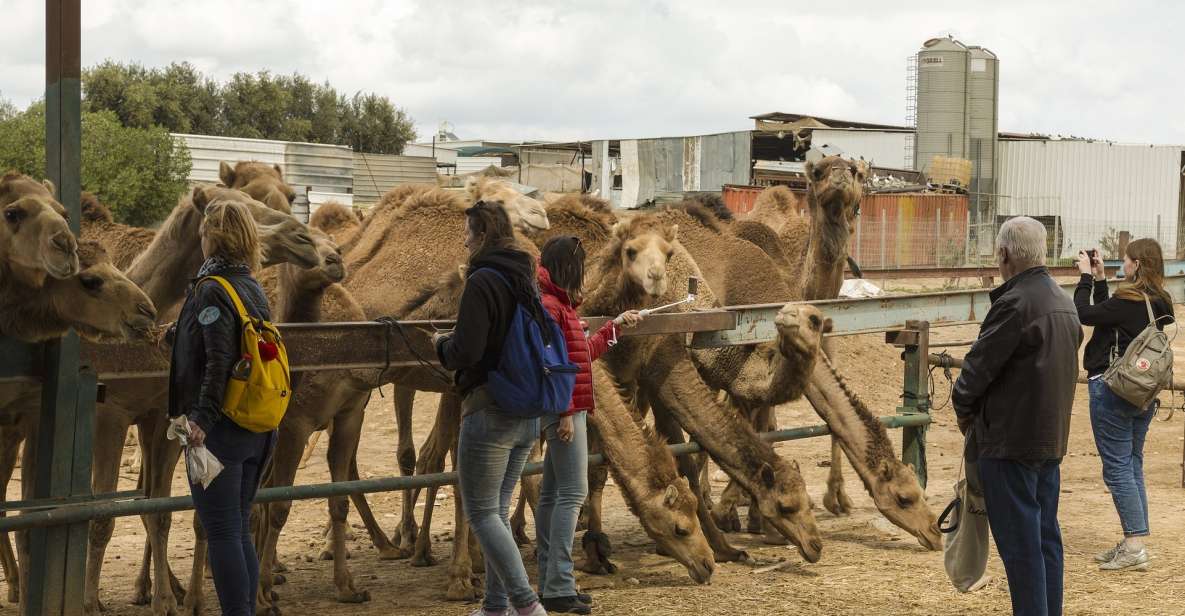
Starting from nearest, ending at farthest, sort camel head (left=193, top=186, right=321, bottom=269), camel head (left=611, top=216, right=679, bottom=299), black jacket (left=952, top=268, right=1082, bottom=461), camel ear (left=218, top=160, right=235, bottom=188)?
1. black jacket (left=952, top=268, right=1082, bottom=461)
2. camel head (left=193, top=186, right=321, bottom=269)
3. camel head (left=611, top=216, right=679, bottom=299)
4. camel ear (left=218, top=160, right=235, bottom=188)

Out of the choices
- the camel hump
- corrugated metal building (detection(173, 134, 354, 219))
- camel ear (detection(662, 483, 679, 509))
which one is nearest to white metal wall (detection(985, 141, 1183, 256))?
corrugated metal building (detection(173, 134, 354, 219))

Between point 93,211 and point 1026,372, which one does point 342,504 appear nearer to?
point 93,211

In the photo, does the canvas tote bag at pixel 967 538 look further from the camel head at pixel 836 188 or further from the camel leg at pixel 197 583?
the camel head at pixel 836 188

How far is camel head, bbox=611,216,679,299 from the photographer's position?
7957 millimetres

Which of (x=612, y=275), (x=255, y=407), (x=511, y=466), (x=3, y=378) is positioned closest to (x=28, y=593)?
(x=3, y=378)

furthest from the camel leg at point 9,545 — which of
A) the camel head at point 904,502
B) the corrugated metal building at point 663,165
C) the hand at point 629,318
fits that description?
the corrugated metal building at point 663,165

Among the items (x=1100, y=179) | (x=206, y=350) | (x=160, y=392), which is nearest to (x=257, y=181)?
(x=160, y=392)

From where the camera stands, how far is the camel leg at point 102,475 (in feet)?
23.2

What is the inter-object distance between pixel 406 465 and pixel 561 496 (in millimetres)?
3681

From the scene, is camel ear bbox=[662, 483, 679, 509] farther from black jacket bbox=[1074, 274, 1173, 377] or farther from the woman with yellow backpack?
the woman with yellow backpack

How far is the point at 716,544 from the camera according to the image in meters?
8.61

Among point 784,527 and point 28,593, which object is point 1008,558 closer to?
point 784,527

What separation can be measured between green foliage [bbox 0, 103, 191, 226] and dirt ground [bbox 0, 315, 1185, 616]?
22922mm

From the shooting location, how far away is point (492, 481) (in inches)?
224
